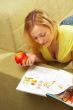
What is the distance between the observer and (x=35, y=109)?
54.2 inches

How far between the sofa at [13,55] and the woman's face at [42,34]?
74 millimetres

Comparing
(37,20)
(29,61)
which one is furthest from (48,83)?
(37,20)

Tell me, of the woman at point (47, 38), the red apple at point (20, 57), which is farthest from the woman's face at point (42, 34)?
the red apple at point (20, 57)

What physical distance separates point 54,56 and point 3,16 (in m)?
0.37

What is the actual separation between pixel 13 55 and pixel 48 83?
0.34m

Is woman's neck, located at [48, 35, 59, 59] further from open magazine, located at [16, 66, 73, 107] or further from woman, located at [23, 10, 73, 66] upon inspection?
open magazine, located at [16, 66, 73, 107]

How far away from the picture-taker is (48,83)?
1231mm

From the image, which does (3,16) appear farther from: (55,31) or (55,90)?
(55,90)

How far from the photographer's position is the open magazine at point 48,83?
1160 millimetres

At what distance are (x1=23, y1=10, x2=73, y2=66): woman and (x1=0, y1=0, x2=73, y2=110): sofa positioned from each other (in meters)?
0.05

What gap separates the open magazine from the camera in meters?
1.16

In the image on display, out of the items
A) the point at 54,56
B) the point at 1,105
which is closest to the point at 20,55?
the point at 54,56

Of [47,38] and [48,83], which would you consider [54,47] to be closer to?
[47,38]

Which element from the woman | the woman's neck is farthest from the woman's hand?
the woman's neck
